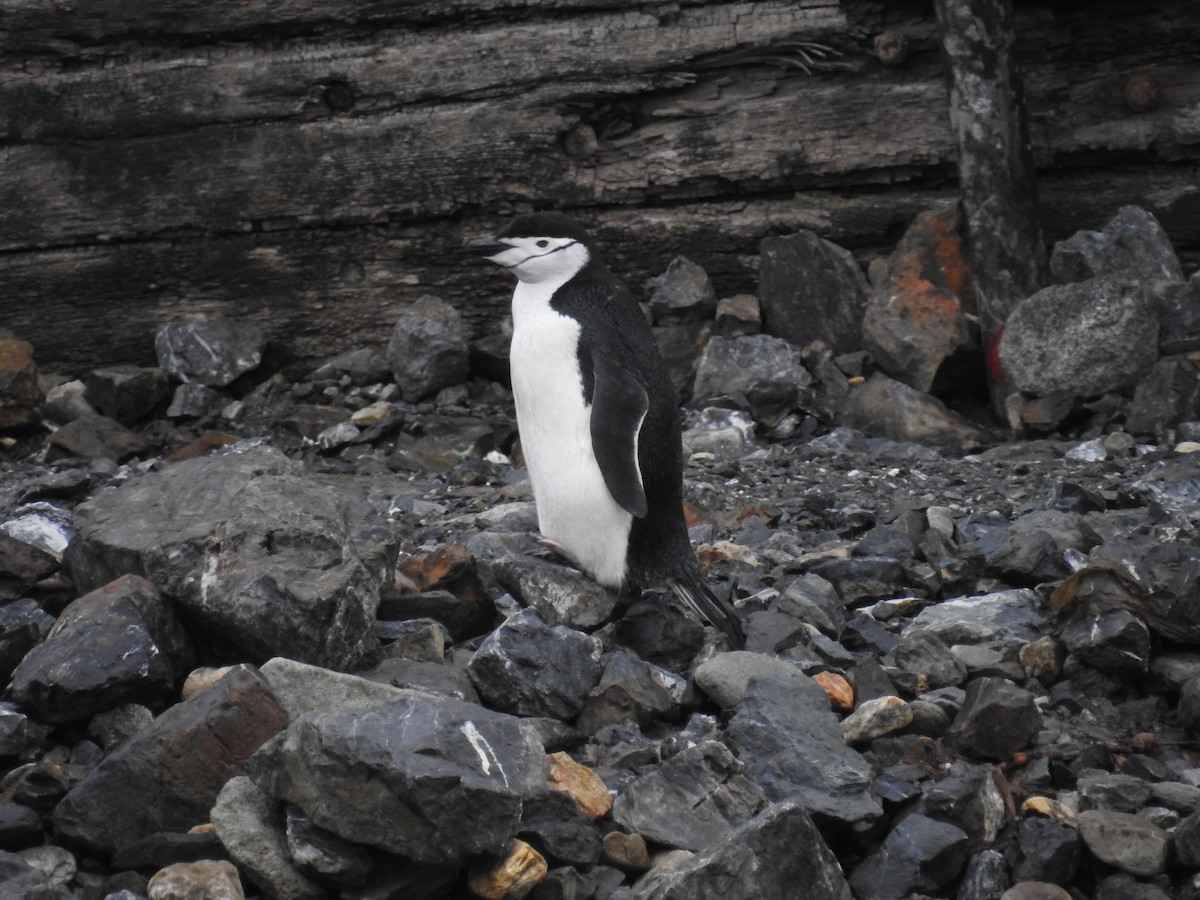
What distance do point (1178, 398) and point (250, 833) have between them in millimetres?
3713

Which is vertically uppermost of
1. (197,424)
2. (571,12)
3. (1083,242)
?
(571,12)

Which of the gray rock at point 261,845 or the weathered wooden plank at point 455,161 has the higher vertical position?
the weathered wooden plank at point 455,161

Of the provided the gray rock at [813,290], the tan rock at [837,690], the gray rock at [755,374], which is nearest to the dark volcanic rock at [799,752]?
the tan rock at [837,690]

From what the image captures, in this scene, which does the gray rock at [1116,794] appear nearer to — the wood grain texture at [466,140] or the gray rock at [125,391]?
the wood grain texture at [466,140]

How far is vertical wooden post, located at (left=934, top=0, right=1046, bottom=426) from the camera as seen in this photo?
5422 mm

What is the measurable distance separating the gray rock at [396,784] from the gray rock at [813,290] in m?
3.64

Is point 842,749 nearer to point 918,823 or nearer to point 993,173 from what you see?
point 918,823

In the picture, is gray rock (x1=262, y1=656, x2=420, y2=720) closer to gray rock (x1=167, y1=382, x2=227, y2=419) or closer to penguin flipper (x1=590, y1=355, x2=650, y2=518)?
penguin flipper (x1=590, y1=355, x2=650, y2=518)

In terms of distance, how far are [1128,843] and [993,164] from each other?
3245 mm

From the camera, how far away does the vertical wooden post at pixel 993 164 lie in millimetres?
5422

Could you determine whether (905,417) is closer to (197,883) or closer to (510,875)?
(510,875)

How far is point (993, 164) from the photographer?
18.2 feet

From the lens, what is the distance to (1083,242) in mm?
5625

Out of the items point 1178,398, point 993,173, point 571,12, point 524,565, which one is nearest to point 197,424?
point 571,12
